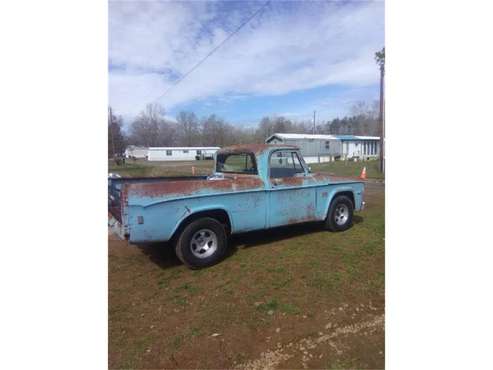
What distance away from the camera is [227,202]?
3455 millimetres

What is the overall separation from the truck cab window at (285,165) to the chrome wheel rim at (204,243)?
1254mm

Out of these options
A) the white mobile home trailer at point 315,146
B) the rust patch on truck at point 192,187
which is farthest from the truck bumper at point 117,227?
the white mobile home trailer at point 315,146

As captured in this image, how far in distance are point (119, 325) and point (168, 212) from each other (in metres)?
1.19

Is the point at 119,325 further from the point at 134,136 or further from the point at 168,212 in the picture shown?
the point at 134,136

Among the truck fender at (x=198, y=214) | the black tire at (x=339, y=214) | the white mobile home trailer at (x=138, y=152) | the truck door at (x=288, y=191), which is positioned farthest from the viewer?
the white mobile home trailer at (x=138, y=152)

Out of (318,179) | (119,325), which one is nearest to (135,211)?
(119,325)

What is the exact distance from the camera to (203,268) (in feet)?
11.2

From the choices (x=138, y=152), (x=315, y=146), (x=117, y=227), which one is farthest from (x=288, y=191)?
(x=138, y=152)

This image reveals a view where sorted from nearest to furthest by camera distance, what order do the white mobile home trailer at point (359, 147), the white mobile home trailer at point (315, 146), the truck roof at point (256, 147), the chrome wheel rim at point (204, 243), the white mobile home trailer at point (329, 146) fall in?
1. the chrome wheel rim at point (204, 243)
2. the truck roof at point (256, 147)
3. the white mobile home trailer at point (315, 146)
4. the white mobile home trailer at point (329, 146)
5. the white mobile home trailer at point (359, 147)

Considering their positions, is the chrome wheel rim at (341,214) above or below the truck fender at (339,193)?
below

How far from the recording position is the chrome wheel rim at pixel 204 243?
338 cm

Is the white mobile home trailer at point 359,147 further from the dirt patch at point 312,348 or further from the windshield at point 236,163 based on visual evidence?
the dirt patch at point 312,348

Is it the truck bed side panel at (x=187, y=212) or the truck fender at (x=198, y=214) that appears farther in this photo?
the truck fender at (x=198, y=214)

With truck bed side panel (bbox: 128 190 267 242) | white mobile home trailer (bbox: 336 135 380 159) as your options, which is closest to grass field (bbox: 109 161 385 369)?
truck bed side panel (bbox: 128 190 267 242)
